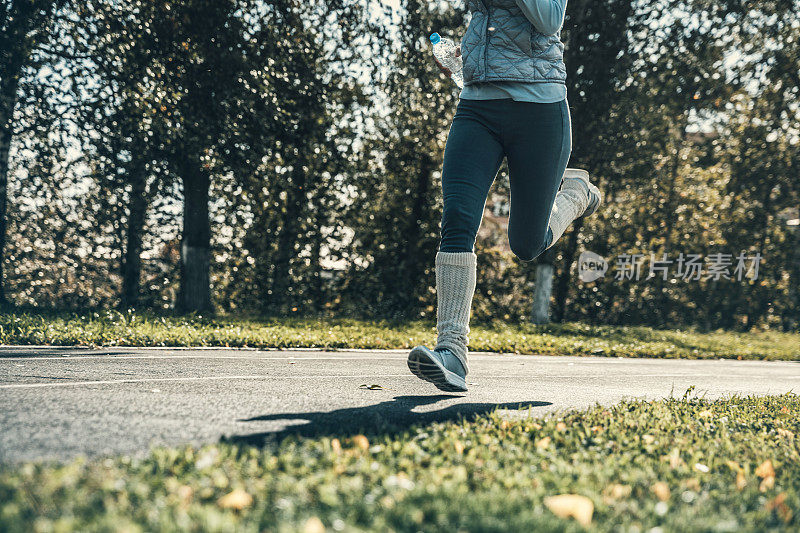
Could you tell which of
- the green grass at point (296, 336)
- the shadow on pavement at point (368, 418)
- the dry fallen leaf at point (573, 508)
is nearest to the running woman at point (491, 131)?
the shadow on pavement at point (368, 418)

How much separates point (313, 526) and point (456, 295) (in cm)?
→ 204

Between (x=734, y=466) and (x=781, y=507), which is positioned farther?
(x=734, y=466)

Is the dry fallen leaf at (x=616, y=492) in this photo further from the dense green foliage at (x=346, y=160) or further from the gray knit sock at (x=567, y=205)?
the dense green foliage at (x=346, y=160)

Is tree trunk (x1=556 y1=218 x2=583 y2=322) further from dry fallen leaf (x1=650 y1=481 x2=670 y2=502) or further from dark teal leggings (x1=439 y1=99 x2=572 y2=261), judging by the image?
dry fallen leaf (x1=650 y1=481 x2=670 y2=502)

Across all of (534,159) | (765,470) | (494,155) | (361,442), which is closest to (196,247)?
(494,155)

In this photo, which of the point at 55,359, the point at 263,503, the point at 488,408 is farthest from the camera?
the point at 55,359

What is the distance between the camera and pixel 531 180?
3535mm

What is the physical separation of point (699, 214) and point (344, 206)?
9692 mm

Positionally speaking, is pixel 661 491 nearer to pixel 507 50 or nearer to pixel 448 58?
pixel 507 50

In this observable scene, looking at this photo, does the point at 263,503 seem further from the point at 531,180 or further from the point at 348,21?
the point at 348,21

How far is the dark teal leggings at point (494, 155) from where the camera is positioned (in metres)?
3.42

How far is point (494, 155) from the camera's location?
3.51 meters

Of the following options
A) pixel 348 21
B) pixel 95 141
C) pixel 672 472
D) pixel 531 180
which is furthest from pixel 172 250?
pixel 672 472

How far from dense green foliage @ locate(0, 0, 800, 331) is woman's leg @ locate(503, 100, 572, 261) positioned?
785cm
